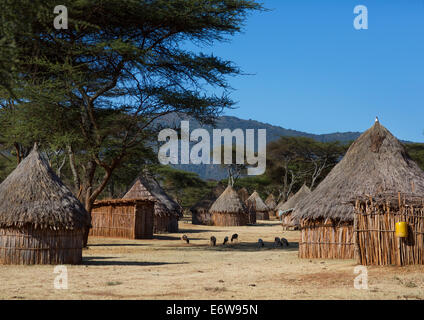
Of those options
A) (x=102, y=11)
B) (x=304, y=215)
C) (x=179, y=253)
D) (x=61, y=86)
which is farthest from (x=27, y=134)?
(x=304, y=215)

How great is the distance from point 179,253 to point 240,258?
257cm

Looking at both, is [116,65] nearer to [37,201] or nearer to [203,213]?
[37,201]

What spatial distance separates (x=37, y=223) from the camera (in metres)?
12.6

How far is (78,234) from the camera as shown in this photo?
13.4 meters

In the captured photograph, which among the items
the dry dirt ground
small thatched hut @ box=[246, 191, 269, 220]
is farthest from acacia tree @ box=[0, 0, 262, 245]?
small thatched hut @ box=[246, 191, 269, 220]

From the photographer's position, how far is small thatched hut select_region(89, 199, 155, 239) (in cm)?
2541

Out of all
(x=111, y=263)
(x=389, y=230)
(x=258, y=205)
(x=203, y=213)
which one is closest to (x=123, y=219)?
(x=111, y=263)

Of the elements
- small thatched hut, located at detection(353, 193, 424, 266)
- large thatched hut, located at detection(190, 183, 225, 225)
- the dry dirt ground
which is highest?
large thatched hut, located at detection(190, 183, 225, 225)

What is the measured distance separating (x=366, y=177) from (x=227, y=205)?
1057 inches

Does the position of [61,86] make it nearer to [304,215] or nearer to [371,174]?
[304,215]

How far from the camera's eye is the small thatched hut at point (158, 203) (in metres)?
30.1

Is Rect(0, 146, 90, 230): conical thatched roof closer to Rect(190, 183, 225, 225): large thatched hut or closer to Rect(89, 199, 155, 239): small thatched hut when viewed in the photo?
Rect(89, 199, 155, 239): small thatched hut

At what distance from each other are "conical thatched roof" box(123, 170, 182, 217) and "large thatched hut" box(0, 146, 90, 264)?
16.2 metres
